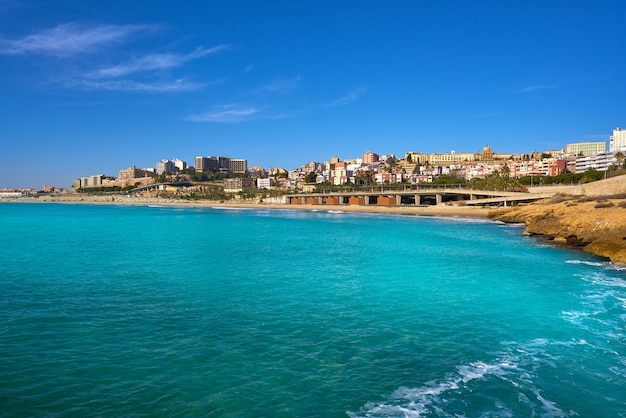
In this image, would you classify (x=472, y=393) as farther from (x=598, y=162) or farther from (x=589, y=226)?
(x=598, y=162)

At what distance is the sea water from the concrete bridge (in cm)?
5086

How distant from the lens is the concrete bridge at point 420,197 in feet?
220

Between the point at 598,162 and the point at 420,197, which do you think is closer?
the point at 420,197

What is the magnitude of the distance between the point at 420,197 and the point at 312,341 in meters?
87.2

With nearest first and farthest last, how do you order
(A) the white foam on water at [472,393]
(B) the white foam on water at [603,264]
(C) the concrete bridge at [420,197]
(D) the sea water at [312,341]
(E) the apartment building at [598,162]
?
(A) the white foam on water at [472,393]
(D) the sea water at [312,341]
(B) the white foam on water at [603,264]
(C) the concrete bridge at [420,197]
(E) the apartment building at [598,162]

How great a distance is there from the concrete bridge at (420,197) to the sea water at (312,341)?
5086 cm

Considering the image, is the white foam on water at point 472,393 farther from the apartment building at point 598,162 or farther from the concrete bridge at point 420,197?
the apartment building at point 598,162

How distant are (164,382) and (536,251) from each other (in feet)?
77.9

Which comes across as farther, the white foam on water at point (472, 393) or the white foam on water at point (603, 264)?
the white foam on water at point (603, 264)

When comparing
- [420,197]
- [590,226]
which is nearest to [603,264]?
[590,226]

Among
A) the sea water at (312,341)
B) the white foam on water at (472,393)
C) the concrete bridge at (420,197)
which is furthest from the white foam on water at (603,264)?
the concrete bridge at (420,197)

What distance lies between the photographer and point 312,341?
9.88 m

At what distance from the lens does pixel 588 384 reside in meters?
7.89

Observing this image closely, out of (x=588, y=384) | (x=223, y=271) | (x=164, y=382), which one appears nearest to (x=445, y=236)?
(x=223, y=271)
